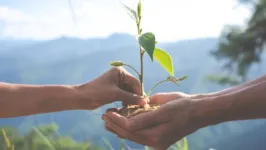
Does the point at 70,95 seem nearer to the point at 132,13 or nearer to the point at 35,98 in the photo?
the point at 35,98

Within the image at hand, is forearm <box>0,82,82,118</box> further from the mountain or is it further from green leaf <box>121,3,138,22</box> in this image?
the mountain

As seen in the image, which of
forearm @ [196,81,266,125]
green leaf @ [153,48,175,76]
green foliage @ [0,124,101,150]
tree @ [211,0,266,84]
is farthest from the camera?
tree @ [211,0,266,84]

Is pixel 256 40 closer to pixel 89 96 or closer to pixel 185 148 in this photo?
pixel 185 148

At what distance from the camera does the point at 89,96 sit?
2.36ft

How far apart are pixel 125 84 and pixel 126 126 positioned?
0.15m

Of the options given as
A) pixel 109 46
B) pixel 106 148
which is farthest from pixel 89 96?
pixel 109 46

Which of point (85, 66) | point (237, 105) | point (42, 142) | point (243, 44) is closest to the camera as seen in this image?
point (237, 105)

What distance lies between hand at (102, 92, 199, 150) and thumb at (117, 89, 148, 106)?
8 centimetres

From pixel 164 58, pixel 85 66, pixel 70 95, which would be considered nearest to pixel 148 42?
pixel 164 58

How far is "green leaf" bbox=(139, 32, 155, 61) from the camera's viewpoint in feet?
1.95

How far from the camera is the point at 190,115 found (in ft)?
1.93

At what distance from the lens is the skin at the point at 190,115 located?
1.88 feet

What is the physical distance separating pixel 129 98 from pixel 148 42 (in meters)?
0.14

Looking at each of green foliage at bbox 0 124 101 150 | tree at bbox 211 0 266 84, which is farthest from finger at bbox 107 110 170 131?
tree at bbox 211 0 266 84
